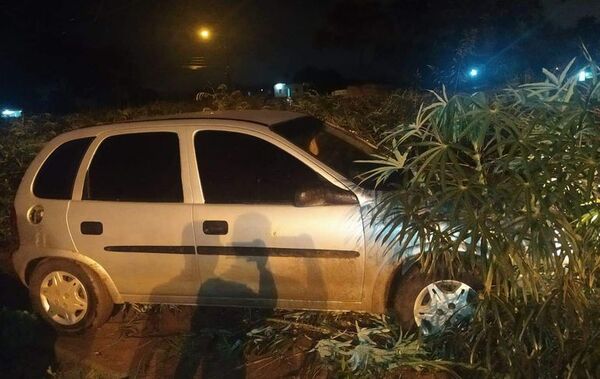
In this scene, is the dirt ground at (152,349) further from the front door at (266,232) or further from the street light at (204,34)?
the street light at (204,34)

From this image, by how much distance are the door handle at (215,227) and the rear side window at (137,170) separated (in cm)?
28

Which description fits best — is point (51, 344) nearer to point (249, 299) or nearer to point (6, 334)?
point (6, 334)

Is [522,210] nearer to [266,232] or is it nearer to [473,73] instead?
[266,232]

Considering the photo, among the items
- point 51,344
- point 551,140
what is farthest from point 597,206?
point 51,344

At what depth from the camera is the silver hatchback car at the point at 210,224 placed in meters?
4.22

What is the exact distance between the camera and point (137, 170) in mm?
4742

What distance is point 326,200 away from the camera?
420 cm

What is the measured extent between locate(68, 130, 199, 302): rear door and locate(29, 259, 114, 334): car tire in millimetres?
178

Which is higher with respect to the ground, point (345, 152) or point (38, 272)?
point (345, 152)

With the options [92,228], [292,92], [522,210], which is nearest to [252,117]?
[92,228]

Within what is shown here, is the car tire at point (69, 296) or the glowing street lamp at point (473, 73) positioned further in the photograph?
the glowing street lamp at point (473, 73)

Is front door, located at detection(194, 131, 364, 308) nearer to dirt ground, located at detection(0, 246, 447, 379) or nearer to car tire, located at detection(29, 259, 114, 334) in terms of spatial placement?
dirt ground, located at detection(0, 246, 447, 379)

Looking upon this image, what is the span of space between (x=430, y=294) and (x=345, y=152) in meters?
1.22

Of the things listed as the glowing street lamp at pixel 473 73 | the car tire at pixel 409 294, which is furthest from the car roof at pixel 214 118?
the glowing street lamp at pixel 473 73
